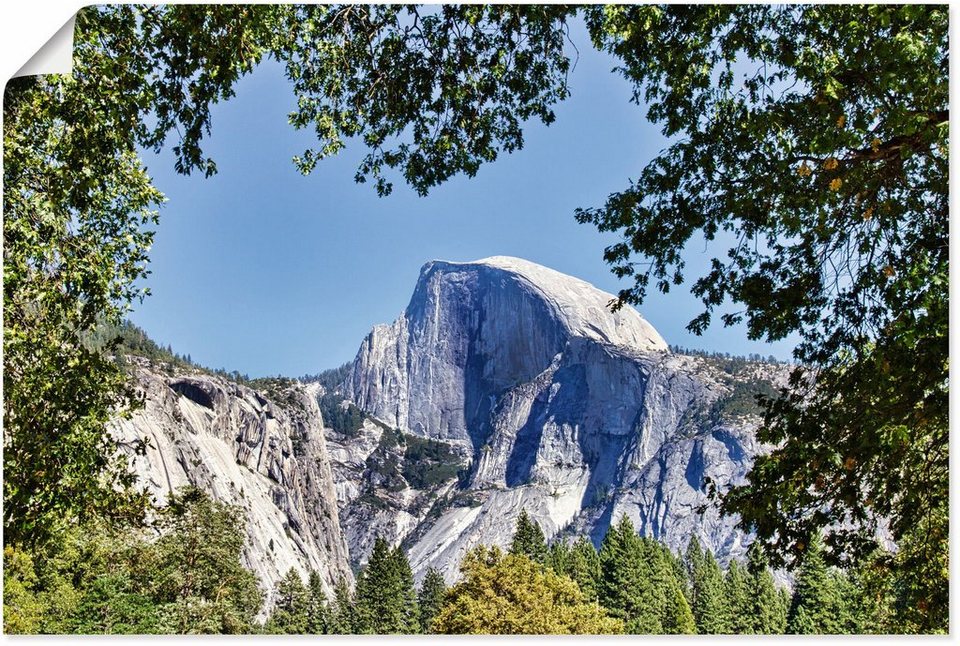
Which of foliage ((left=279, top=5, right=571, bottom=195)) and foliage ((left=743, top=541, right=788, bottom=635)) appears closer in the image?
foliage ((left=279, top=5, right=571, bottom=195))

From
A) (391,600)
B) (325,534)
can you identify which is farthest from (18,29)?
(325,534)

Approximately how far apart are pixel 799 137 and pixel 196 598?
415 inches

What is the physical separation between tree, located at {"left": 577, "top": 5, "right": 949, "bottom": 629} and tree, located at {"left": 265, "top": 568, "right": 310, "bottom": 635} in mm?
17400

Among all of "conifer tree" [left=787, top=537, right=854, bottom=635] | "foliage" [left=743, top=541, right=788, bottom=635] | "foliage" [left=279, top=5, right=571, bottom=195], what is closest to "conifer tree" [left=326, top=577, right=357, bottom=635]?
"foliage" [left=743, top=541, right=788, bottom=635]

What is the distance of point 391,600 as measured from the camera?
715 inches

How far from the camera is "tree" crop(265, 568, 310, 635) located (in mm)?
20203

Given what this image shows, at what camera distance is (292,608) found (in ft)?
74.4

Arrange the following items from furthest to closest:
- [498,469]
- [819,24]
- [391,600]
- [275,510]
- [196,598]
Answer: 1. [498,469]
2. [275,510]
3. [391,600]
4. [196,598]
5. [819,24]

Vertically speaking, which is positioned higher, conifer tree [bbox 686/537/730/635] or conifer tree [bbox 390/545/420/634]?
conifer tree [bbox 686/537/730/635]

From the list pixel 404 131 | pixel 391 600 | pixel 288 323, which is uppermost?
pixel 404 131

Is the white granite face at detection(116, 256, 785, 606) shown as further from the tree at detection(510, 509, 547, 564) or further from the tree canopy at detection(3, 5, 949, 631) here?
the tree canopy at detection(3, 5, 949, 631)

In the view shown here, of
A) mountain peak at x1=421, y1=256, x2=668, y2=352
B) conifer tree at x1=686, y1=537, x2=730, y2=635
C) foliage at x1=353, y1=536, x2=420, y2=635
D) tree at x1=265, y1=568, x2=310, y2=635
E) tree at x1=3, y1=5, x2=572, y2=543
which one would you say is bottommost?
tree at x1=265, y1=568, x2=310, y2=635

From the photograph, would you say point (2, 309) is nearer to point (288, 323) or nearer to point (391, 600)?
point (288, 323)

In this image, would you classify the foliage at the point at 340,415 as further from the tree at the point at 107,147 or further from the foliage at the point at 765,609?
the tree at the point at 107,147
